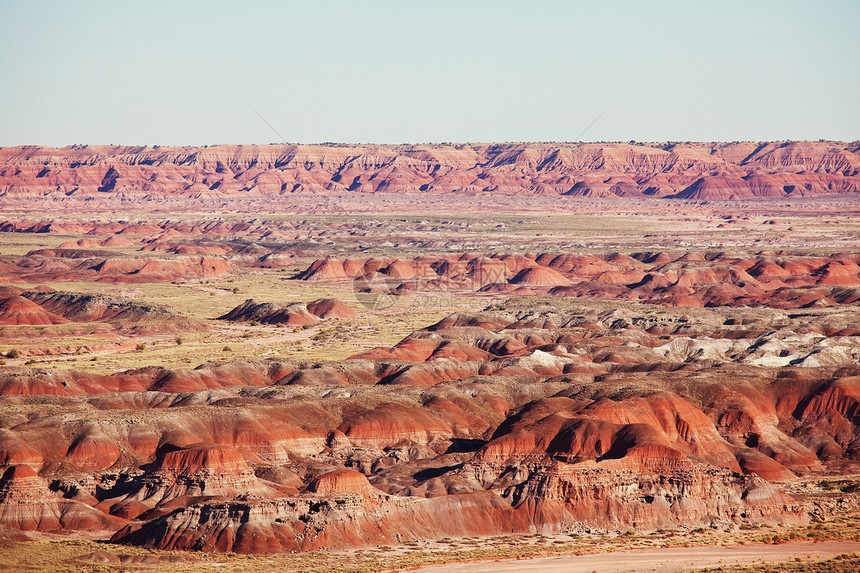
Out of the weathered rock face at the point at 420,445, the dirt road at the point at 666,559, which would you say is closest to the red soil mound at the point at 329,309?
the weathered rock face at the point at 420,445

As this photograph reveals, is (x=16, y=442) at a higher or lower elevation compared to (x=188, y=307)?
lower

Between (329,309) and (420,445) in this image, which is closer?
(420,445)

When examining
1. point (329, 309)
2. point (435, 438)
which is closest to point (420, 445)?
point (435, 438)

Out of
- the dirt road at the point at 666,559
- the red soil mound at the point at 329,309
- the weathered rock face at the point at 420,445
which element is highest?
the red soil mound at the point at 329,309

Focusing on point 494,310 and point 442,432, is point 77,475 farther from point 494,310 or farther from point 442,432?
point 494,310

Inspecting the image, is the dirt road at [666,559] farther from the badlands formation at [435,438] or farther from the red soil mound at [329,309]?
the red soil mound at [329,309]

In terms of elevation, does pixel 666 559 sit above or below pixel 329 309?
below

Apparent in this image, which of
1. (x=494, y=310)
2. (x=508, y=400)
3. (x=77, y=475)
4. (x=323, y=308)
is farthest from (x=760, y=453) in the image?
(x=323, y=308)

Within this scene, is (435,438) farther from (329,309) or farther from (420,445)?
(329,309)

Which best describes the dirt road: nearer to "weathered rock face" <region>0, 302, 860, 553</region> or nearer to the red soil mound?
"weathered rock face" <region>0, 302, 860, 553</region>

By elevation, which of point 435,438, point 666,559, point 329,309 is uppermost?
point 329,309

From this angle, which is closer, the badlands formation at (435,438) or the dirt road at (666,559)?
the dirt road at (666,559)
